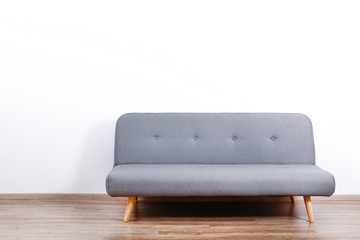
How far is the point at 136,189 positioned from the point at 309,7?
6.69ft

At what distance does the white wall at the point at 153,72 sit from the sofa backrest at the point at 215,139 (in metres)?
0.21

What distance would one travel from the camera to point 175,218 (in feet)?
7.97

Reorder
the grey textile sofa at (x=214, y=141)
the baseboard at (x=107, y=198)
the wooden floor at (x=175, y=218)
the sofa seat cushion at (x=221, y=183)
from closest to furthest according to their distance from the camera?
the wooden floor at (x=175, y=218), the sofa seat cushion at (x=221, y=183), the grey textile sofa at (x=214, y=141), the baseboard at (x=107, y=198)

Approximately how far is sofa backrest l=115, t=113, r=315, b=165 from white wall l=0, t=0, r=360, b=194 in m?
0.21

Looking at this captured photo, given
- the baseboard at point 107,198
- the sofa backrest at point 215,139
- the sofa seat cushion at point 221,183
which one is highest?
the sofa backrest at point 215,139

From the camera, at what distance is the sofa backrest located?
266 cm

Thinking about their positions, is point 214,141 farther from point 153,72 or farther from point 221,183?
point 153,72

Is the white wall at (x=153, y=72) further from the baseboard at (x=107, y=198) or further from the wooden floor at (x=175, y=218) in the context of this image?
the wooden floor at (x=175, y=218)

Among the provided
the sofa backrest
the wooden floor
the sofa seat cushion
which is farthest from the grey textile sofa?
the wooden floor

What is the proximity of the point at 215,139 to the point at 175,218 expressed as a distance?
2.21 ft

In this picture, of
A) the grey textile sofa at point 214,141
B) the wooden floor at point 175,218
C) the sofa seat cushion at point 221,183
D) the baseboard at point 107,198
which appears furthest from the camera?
the baseboard at point 107,198

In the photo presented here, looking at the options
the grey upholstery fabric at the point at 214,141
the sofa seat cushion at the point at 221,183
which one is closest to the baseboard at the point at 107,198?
the grey upholstery fabric at the point at 214,141

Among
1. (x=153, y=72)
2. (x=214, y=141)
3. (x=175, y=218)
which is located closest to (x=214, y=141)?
(x=214, y=141)

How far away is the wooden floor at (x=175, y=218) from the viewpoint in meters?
2.10
